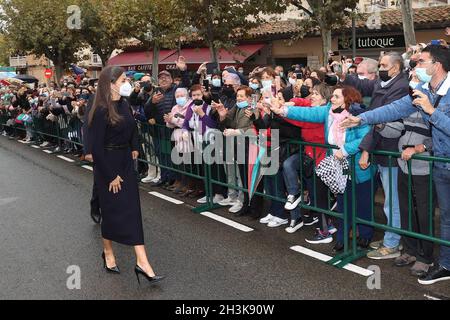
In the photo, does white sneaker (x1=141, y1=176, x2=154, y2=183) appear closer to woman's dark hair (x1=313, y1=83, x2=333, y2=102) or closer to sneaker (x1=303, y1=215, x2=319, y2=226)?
sneaker (x1=303, y1=215, x2=319, y2=226)

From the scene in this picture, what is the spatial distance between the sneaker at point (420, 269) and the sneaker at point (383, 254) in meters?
0.41

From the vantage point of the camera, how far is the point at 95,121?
4.61 m

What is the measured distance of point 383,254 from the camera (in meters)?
5.23

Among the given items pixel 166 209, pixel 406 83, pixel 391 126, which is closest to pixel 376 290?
pixel 391 126

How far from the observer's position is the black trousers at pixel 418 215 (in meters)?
4.72

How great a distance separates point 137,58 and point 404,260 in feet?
95.2

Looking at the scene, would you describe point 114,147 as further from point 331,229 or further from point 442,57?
point 442,57

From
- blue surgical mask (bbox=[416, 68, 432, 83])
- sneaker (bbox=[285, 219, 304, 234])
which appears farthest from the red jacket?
blue surgical mask (bbox=[416, 68, 432, 83])

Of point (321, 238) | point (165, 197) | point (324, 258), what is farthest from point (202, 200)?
point (324, 258)

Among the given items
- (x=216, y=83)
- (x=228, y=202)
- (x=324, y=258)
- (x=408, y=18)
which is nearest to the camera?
(x=324, y=258)

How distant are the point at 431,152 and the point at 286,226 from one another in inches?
87.1

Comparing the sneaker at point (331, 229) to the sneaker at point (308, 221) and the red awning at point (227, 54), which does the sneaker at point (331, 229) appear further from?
the red awning at point (227, 54)

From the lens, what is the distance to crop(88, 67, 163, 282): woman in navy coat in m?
4.61

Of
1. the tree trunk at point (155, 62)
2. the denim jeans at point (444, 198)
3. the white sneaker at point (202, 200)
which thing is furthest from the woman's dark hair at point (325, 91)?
the tree trunk at point (155, 62)
